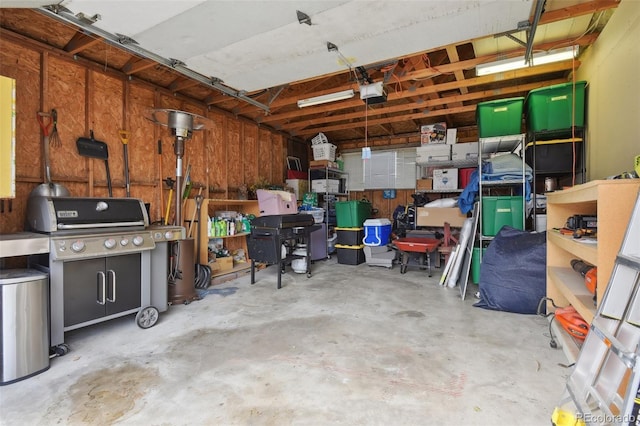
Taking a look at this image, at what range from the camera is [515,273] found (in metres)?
3.22

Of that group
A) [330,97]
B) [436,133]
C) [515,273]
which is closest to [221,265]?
[330,97]

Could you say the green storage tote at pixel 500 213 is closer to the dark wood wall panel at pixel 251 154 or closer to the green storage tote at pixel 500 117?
the green storage tote at pixel 500 117

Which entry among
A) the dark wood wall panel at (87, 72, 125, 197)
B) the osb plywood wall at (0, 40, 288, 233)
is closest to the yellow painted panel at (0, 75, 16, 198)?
the osb plywood wall at (0, 40, 288, 233)

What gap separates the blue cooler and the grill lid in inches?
150

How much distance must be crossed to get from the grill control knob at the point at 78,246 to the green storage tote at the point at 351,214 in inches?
166

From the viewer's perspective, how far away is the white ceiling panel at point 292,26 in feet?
6.46

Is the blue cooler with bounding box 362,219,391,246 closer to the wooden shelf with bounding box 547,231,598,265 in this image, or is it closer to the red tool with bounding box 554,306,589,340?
the wooden shelf with bounding box 547,231,598,265

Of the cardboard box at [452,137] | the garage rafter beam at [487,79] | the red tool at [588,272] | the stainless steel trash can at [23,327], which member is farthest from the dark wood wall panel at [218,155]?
the red tool at [588,272]

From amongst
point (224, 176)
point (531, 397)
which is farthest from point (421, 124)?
point (531, 397)

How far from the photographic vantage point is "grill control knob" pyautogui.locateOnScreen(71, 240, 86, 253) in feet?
7.64

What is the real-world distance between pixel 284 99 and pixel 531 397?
15.0ft

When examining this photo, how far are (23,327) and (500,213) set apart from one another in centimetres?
490

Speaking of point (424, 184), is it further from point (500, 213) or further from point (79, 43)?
point (79, 43)

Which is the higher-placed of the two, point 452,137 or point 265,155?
point 452,137
